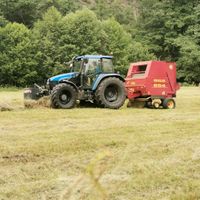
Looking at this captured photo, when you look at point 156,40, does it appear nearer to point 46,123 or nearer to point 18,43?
point 18,43

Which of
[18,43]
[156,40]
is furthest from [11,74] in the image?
[156,40]

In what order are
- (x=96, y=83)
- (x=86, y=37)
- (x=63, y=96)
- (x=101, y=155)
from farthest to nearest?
(x=86, y=37), (x=96, y=83), (x=63, y=96), (x=101, y=155)

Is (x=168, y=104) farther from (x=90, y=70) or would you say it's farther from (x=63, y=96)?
(x=63, y=96)

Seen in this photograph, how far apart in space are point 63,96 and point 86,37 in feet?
Result: 87.0

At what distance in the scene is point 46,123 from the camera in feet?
31.1

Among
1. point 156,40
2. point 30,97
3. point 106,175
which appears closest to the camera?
point 106,175

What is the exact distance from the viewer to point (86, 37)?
127ft

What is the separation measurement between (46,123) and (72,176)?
4.67 meters

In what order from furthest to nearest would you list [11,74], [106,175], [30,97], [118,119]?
[11,74], [30,97], [118,119], [106,175]

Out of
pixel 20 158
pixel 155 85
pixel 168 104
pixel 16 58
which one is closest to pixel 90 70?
pixel 155 85

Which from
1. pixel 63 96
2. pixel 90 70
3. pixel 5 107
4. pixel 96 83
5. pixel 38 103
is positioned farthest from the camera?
pixel 90 70

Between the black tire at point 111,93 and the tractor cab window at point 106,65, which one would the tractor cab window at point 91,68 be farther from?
the black tire at point 111,93

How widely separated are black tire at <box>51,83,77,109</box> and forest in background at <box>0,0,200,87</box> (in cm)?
2297

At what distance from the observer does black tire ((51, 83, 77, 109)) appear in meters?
12.4
